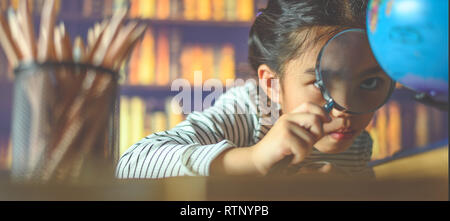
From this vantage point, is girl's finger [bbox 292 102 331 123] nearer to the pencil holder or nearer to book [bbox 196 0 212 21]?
the pencil holder

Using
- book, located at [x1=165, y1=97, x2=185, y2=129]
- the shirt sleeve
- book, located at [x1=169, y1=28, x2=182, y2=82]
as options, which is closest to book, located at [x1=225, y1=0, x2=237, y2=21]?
book, located at [x1=169, y1=28, x2=182, y2=82]

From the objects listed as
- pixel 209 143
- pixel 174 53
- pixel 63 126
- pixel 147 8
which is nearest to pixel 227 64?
pixel 174 53

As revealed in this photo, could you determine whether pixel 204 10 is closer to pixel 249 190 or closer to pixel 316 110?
pixel 316 110

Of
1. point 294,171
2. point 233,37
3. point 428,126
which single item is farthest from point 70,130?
point 428,126

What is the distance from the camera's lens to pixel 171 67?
1.91 m

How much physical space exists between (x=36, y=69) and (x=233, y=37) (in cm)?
166

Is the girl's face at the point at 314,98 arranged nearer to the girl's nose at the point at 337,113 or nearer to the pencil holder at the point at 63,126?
the girl's nose at the point at 337,113

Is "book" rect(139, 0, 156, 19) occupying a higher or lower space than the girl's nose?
higher

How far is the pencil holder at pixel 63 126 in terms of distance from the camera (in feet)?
1.46


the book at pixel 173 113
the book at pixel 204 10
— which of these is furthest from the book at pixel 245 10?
A: the book at pixel 173 113

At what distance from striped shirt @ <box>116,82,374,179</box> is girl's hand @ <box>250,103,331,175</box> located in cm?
5

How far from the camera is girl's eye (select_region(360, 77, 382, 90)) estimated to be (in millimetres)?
632

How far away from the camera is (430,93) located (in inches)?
19.2
